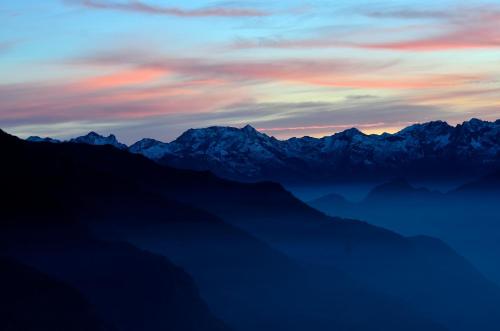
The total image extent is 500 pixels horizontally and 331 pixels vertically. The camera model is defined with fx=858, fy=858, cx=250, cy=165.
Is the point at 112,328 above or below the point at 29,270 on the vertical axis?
below

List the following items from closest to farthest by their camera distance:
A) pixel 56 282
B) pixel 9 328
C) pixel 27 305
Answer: pixel 9 328
pixel 27 305
pixel 56 282

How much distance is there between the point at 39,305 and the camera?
17000cm

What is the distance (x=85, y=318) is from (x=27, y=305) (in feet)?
38.3

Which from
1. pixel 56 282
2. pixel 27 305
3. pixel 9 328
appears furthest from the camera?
pixel 56 282

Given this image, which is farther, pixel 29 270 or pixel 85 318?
pixel 29 270

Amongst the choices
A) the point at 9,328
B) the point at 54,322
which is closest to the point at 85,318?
the point at 54,322

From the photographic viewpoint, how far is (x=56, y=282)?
7101 inches

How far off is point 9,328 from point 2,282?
17.4 metres

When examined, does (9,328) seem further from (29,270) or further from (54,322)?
(29,270)

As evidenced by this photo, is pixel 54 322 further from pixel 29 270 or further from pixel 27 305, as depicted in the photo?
pixel 29 270

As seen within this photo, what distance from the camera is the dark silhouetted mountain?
164250 mm

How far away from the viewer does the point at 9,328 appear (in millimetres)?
158250

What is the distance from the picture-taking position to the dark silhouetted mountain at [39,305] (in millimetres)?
164250

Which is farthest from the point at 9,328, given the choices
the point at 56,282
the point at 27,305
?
the point at 56,282
